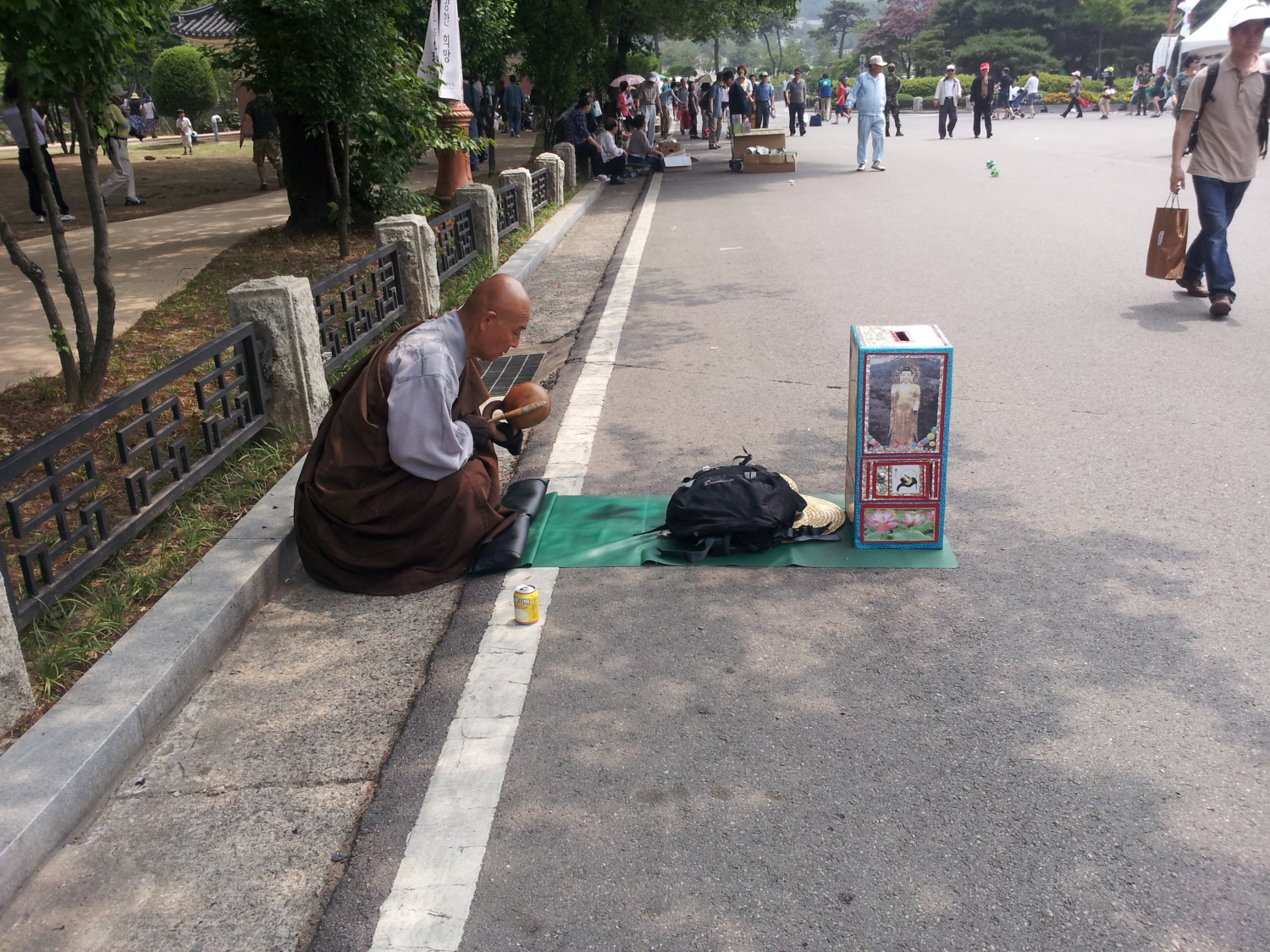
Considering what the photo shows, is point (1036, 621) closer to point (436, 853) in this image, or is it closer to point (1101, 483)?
point (1101, 483)

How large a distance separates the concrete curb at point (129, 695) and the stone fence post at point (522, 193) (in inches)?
371

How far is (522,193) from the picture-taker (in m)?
13.9

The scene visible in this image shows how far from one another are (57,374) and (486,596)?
4.85 metres

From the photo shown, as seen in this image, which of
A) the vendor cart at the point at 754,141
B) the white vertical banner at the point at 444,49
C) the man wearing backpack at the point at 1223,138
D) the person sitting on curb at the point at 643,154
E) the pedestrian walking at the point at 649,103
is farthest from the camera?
the pedestrian walking at the point at 649,103

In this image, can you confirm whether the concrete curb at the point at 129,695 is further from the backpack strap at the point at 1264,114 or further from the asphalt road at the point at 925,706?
the backpack strap at the point at 1264,114

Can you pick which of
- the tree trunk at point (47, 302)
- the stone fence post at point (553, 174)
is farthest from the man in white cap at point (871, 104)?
the tree trunk at point (47, 302)

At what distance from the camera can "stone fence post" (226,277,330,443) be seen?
580cm

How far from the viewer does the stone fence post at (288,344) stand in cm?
580

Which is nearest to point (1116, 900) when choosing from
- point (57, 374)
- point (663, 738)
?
point (663, 738)

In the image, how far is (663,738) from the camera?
3.39 meters

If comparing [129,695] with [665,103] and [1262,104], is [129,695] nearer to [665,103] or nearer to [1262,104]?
[1262,104]

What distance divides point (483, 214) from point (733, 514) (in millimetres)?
7907

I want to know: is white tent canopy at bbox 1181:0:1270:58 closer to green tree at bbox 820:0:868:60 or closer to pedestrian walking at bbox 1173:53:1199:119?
pedestrian walking at bbox 1173:53:1199:119

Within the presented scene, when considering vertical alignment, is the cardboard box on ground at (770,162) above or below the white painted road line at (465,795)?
above
